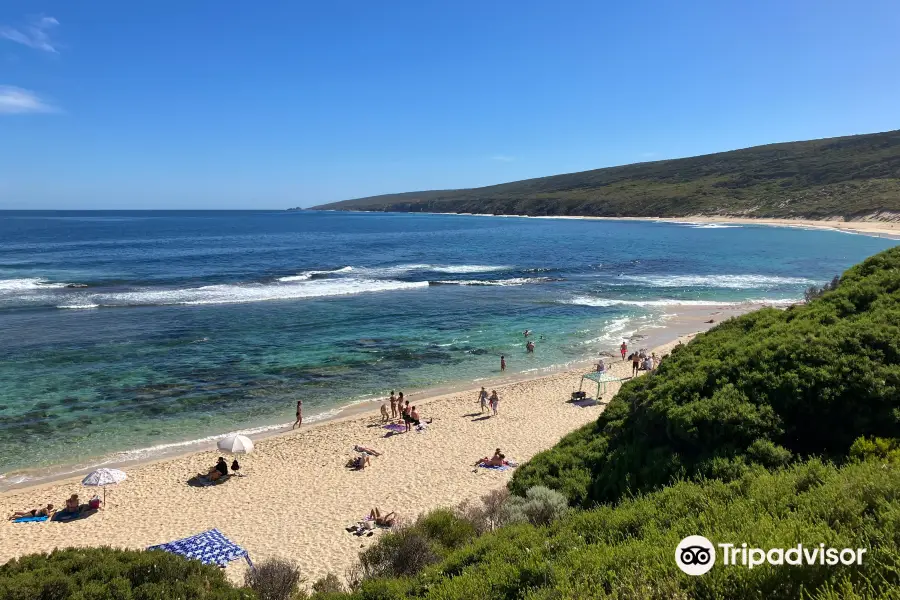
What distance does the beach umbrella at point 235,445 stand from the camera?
48.6 feet

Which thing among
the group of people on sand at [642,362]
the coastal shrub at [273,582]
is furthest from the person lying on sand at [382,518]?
the group of people on sand at [642,362]

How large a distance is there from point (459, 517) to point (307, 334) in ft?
67.9

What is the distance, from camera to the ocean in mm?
18391

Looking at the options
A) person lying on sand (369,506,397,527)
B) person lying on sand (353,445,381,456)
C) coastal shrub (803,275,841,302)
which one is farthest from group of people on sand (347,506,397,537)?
coastal shrub (803,275,841,302)

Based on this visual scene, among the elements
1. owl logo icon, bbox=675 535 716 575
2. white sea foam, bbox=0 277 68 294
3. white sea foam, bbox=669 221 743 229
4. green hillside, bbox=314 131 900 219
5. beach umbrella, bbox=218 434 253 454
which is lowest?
beach umbrella, bbox=218 434 253 454

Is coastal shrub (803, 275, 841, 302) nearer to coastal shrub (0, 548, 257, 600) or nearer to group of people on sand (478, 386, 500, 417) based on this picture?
group of people on sand (478, 386, 500, 417)

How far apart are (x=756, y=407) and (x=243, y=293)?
37.9 meters

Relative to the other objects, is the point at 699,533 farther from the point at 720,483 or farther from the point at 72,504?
the point at 72,504

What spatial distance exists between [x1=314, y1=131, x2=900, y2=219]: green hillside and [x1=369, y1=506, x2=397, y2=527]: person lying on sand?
100189 millimetres

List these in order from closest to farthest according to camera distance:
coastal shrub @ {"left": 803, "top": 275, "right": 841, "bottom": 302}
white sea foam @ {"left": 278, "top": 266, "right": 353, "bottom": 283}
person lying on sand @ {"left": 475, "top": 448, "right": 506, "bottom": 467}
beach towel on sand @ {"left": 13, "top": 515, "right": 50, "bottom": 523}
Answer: beach towel on sand @ {"left": 13, "top": 515, "right": 50, "bottom": 523}
coastal shrub @ {"left": 803, "top": 275, "right": 841, "bottom": 302}
person lying on sand @ {"left": 475, "top": 448, "right": 506, "bottom": 467}
white sea foam @ {"left": 278, "top": 266, "right": 353, "bottom": 283}

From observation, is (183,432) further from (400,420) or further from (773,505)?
(773,505)

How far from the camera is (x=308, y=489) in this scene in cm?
1359

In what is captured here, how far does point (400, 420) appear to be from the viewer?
707 inches

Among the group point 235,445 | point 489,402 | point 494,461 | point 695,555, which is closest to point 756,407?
point 695,555
